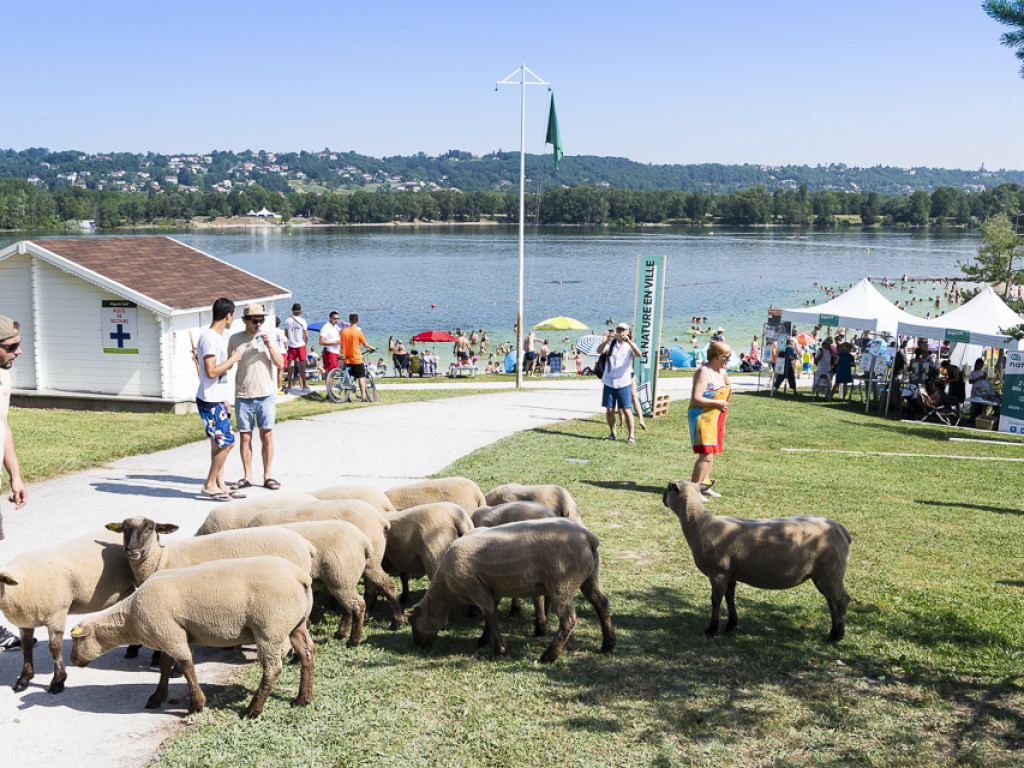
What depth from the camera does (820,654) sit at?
6.19 m

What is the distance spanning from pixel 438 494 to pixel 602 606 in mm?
2106

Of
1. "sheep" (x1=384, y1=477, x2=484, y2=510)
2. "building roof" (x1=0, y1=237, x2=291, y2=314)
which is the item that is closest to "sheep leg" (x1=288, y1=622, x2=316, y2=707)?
"sheep" (x1=384, y1=477, x2=484, y2=510)

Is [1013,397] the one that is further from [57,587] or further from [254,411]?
[57,587]

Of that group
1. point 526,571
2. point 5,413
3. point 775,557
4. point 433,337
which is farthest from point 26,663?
point 433,337

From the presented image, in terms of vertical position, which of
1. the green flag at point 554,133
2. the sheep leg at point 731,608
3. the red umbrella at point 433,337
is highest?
the green flag at point 554,133

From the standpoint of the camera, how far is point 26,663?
18.4 feet

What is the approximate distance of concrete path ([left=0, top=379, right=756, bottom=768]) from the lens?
5.09m

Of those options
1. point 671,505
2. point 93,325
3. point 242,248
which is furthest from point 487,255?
point 671,505

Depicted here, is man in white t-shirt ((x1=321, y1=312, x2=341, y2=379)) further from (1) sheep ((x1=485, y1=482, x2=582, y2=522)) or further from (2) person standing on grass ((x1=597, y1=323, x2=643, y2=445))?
(1) sheep ((x1=485, y1=482, x2=582, y2=522))

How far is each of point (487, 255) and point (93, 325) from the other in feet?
368

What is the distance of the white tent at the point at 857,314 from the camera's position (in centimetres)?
2328

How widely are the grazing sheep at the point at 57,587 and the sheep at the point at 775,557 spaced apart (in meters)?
4.13

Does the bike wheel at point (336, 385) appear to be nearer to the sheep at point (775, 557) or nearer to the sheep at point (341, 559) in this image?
the sheep at point (341, 559)

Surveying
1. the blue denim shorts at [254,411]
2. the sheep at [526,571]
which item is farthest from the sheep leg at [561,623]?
the blue denim shorts at [254,411]
